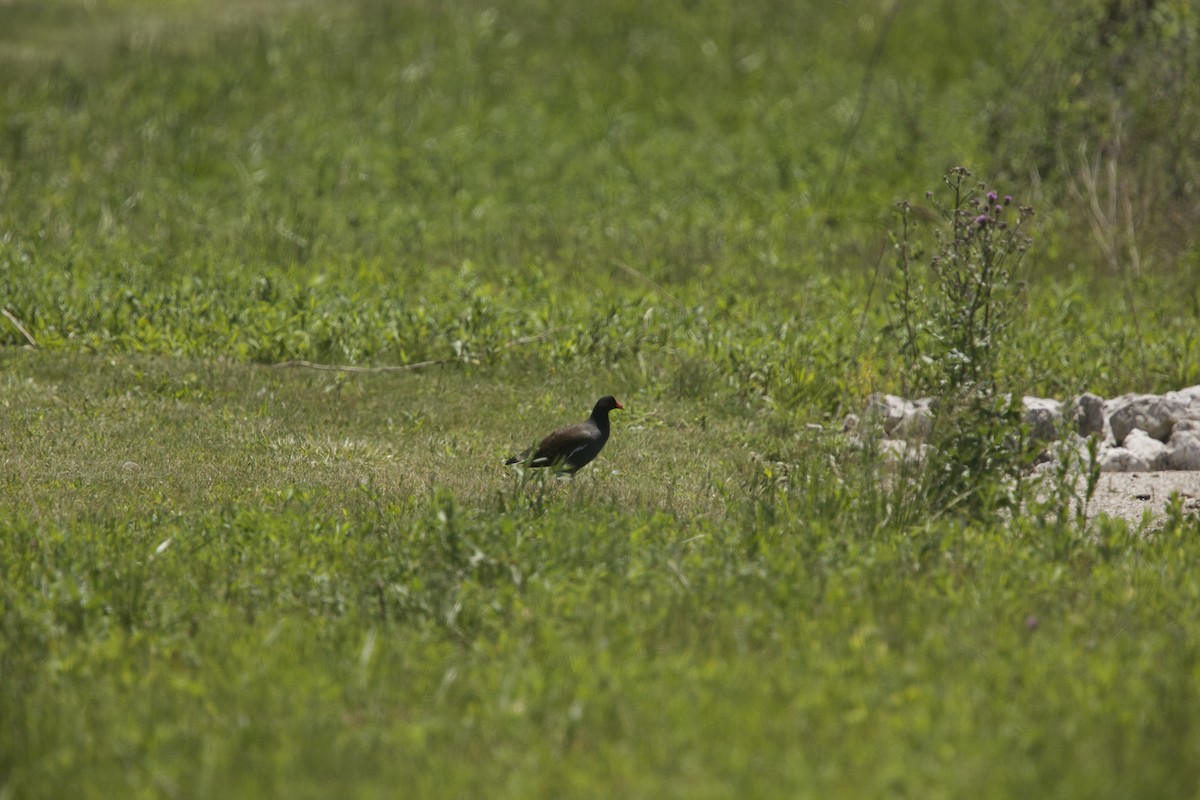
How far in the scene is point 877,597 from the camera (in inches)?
225

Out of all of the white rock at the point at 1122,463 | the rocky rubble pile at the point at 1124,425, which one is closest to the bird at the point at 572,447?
the rocky rubble pile at the point at 1124,425

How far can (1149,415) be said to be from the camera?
879 cm

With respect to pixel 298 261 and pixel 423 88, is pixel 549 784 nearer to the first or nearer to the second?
pixel 298 261

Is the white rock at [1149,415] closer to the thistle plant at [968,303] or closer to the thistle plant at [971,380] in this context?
the thistle plant at [971,380]

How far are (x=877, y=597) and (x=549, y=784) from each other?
2.01 meters

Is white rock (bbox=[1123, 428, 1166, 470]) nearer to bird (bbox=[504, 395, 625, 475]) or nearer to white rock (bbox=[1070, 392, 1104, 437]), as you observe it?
white rock (bbox=[1070, 392, 1104, 437])

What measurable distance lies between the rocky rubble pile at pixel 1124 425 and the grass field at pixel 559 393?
0.54 metres

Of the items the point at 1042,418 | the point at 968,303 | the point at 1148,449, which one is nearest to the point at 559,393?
the point at 1042,418

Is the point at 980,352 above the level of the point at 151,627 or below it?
above

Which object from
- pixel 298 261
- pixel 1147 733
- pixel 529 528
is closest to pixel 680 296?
pixel 298 261

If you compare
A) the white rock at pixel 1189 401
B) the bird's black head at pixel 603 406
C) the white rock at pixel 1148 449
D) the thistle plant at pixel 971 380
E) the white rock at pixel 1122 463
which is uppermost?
the thistle plant at pixel 971 380

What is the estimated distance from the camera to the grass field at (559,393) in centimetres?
459

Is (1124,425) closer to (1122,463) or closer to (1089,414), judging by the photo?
(1089,414)

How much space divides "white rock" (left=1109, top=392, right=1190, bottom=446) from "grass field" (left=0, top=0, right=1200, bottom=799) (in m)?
1.05
